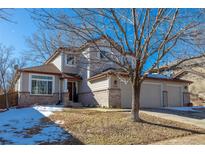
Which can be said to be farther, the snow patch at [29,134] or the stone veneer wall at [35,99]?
the stone veneer wall at [35,99]

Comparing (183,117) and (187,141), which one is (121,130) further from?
(183,117)

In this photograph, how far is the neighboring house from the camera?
16781 millimetres

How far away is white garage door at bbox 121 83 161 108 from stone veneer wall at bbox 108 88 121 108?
411mm

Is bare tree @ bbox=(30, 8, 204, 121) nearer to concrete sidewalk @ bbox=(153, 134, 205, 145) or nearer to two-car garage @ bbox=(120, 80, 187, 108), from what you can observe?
concrete sidewalk @ bbox=(153, 134, 205, 145)

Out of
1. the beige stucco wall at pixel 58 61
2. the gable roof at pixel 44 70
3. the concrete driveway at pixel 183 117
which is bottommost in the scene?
the concrete driveway at pixel 183 117

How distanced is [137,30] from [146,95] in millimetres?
9678

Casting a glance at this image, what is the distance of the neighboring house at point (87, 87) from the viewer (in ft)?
55.1

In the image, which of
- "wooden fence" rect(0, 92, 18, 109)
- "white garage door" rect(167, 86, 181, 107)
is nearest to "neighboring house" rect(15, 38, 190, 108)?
"white garage door" rect(167, 86, 181, 107)

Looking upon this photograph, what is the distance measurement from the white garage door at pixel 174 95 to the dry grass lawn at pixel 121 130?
9.26 metres

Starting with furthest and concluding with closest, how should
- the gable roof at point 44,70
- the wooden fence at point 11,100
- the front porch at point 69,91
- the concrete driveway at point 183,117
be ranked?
1. the wooden fence at point 11,100
2. the front porch at point 69,91
3. the gable roof at point 44,70
4. the concrete driveway at point 183,117

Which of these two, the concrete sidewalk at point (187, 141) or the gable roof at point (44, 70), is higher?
the gable roof at point (44, 70)

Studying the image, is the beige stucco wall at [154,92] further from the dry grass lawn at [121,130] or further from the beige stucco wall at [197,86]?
the dry grass lawn at [121,130]

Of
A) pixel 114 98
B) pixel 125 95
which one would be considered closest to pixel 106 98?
pixel 114 98

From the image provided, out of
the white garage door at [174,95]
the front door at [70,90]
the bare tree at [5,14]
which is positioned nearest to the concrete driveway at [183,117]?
the white garage door at [174,95]
